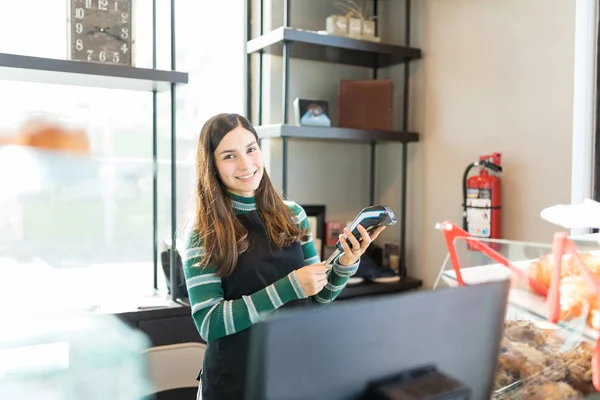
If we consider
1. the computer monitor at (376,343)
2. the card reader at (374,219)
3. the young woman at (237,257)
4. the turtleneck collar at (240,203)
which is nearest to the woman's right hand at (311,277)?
the young woman at (237,257)

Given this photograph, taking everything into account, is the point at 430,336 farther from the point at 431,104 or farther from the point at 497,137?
the point at 431,104

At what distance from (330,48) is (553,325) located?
1929 millimetres

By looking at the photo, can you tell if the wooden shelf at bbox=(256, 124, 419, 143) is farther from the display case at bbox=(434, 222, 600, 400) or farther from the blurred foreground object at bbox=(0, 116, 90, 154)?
the display case at bbox=(434, 222, 600, 400)

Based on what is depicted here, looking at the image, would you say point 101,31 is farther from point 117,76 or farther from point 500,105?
point 500,105

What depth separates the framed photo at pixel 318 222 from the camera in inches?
114

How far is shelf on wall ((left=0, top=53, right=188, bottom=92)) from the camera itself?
201cm

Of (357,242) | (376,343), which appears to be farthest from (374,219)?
(376,343)

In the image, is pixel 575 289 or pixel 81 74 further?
pixel 81 74

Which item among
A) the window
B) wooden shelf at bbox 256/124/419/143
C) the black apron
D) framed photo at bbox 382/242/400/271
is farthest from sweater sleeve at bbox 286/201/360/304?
framed photo at bbox 382/242/400/271

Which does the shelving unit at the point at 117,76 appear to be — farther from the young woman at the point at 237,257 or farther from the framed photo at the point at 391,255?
the framed photo at the point at 391,255

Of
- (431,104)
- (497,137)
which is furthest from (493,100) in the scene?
(431,104)

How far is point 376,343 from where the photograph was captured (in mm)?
688

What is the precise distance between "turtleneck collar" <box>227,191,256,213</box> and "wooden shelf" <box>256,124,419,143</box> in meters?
0.98

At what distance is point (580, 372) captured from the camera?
3.37 ft
